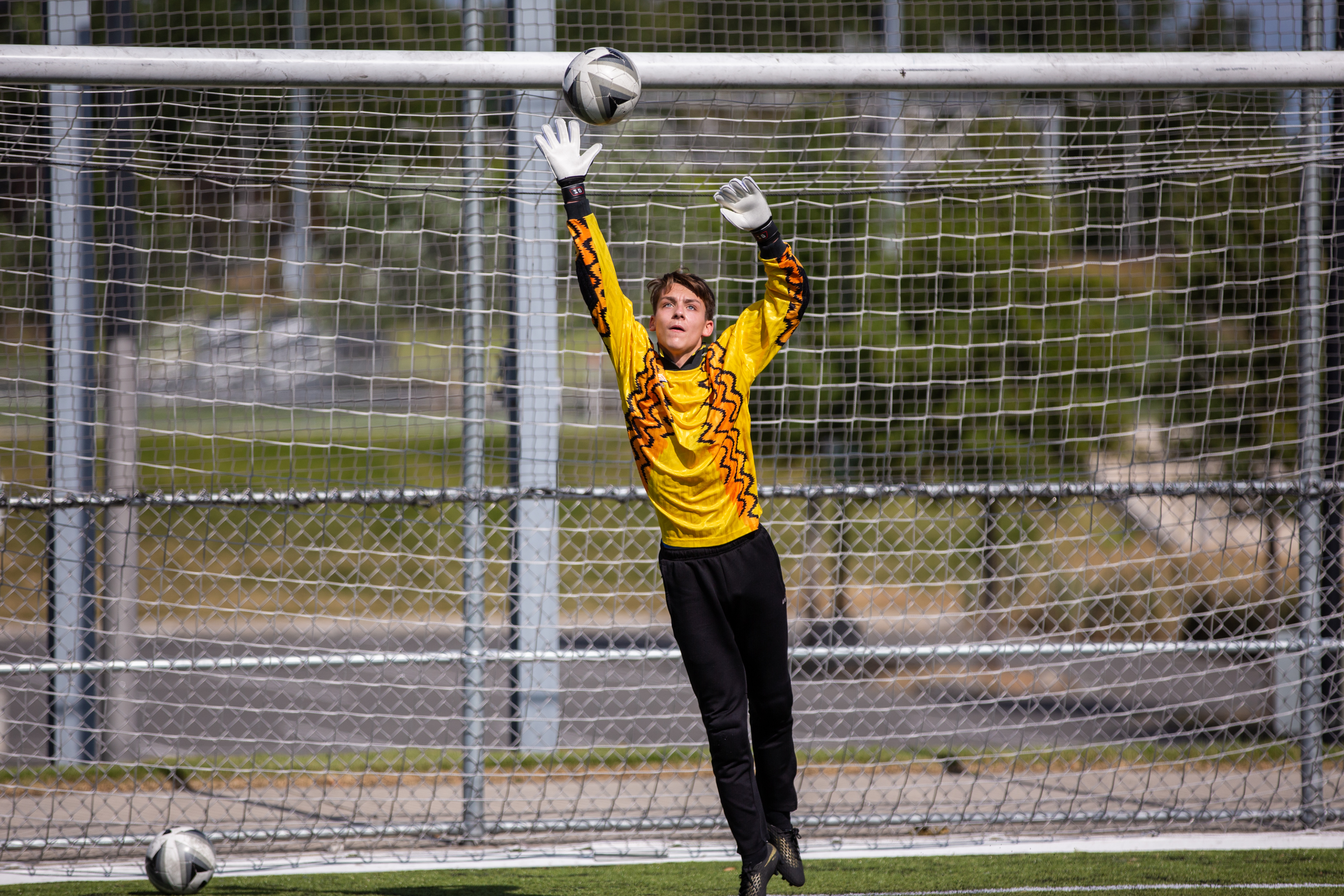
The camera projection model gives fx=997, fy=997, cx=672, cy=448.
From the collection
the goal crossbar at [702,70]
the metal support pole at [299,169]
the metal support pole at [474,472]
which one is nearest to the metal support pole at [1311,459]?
the goal crossbar at [702,70]

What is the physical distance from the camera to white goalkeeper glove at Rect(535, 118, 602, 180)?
10.1 feet

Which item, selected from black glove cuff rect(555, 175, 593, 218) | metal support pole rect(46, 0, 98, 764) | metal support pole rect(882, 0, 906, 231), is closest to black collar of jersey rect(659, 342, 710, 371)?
black glove cuff rect(555, 175, 593, 218)

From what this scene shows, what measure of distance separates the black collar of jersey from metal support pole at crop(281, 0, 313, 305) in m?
1.76

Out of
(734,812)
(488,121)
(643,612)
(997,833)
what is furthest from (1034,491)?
(643,612)

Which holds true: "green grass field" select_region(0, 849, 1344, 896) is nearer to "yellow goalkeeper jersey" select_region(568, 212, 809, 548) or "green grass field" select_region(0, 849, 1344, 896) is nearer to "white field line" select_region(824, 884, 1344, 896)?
"white field line" select_region(824, 884, 1344, 896)

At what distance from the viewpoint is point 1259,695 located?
6984 millimetres

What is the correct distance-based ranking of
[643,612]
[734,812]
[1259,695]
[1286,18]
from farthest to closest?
1. [643,612]
2. [1259,695]
3. [1286,18]
4. [734,812]

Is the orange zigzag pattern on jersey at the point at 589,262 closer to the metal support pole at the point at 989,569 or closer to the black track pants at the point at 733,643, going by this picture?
the black track pants at the point at 733,643

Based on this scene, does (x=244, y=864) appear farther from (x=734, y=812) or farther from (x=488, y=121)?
(x=488, y=121)

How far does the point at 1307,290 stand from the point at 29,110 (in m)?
6.28

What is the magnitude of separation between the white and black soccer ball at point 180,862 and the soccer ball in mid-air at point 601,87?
9.77 feet

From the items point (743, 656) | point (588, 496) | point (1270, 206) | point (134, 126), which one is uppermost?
point (134, 126)

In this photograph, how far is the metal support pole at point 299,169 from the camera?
4336 millimetres

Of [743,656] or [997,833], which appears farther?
[997,833]
